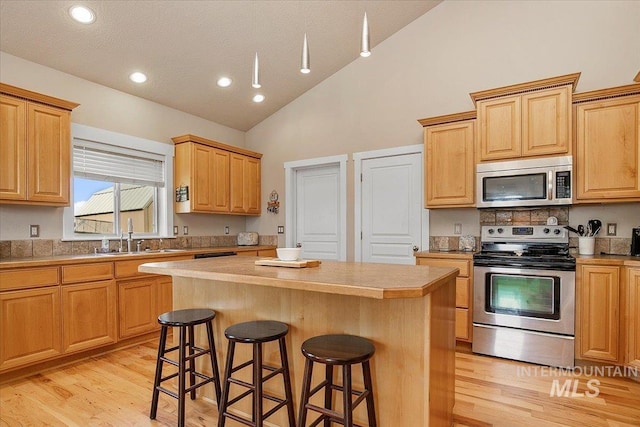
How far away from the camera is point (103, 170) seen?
3.94m

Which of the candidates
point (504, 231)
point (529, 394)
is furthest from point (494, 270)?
point (529, 394)

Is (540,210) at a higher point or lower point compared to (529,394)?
higher

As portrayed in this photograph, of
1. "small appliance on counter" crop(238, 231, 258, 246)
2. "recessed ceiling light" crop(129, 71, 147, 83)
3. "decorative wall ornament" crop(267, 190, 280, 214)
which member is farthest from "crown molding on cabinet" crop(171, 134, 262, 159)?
"small appliance on counter" crop(238, 231, 258, 246)

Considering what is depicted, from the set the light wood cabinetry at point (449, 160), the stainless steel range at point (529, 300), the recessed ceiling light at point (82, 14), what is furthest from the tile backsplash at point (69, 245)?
the stainless steel range at point (529, 300)

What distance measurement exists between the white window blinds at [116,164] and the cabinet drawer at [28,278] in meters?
1.24

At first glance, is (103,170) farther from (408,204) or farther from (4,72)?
(408,204)

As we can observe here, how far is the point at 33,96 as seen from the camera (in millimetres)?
3033

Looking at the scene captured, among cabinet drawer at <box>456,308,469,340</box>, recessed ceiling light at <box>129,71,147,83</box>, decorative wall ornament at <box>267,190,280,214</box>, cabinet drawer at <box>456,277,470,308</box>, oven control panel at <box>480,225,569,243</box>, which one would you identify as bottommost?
cabinet drawer at <box>456,308,469,340</box>

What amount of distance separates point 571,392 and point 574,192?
1.66 m

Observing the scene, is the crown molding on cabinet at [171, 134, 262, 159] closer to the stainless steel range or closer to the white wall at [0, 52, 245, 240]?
the white wall at [0, 52, 245, 240]

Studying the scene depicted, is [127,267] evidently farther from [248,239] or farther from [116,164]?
[248,239]

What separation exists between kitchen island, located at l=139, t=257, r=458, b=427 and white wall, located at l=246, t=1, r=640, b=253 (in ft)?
7.75

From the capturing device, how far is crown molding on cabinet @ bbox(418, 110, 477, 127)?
3.53 meters

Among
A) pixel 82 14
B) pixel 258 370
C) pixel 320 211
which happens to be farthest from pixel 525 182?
pixel 82 14
